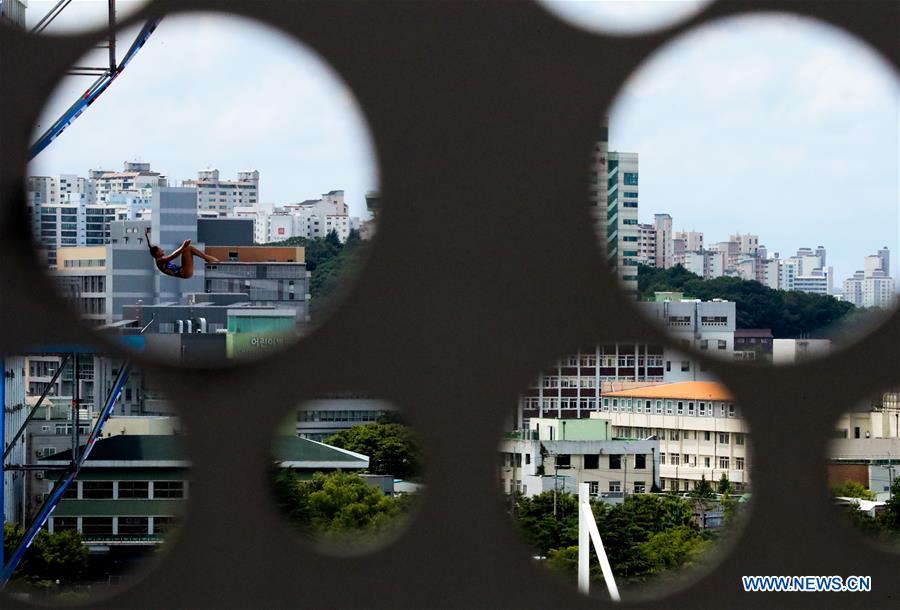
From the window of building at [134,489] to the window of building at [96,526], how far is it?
38 centimetres

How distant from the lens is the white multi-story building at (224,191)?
441 inches

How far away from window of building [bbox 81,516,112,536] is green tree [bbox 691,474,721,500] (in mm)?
6502

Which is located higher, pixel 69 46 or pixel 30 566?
pixel 69 46

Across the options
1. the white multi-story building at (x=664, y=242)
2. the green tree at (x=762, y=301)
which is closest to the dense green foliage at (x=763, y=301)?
the green tree at (x=762, y=301)

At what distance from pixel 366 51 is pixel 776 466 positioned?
1.42 m

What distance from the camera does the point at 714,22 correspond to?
3049 millimetres

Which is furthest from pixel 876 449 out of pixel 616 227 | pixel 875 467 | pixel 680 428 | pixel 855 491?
pixel 616 227

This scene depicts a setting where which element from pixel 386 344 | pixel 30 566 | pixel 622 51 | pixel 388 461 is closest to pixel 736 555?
pixel 386 344

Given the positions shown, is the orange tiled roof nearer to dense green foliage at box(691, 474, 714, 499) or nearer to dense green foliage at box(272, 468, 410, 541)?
dense green foliage at box(691, 474, 714, 499)

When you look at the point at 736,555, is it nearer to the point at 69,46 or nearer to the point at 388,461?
the point at 69,46

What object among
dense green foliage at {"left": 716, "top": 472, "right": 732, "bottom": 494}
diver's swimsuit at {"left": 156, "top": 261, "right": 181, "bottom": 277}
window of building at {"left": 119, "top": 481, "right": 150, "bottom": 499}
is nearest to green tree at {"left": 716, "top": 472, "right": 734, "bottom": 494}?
dense green foliage at {"left": 716, "top": 472, "right": 732, "bottom": 494}

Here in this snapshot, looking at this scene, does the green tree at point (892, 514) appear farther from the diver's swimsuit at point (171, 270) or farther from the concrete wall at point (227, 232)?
the diver's swimsuit at point (171, 270)

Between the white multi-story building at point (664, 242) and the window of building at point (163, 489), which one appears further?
the window of building at point (163, 489)

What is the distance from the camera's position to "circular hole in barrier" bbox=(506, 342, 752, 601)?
505 inches
